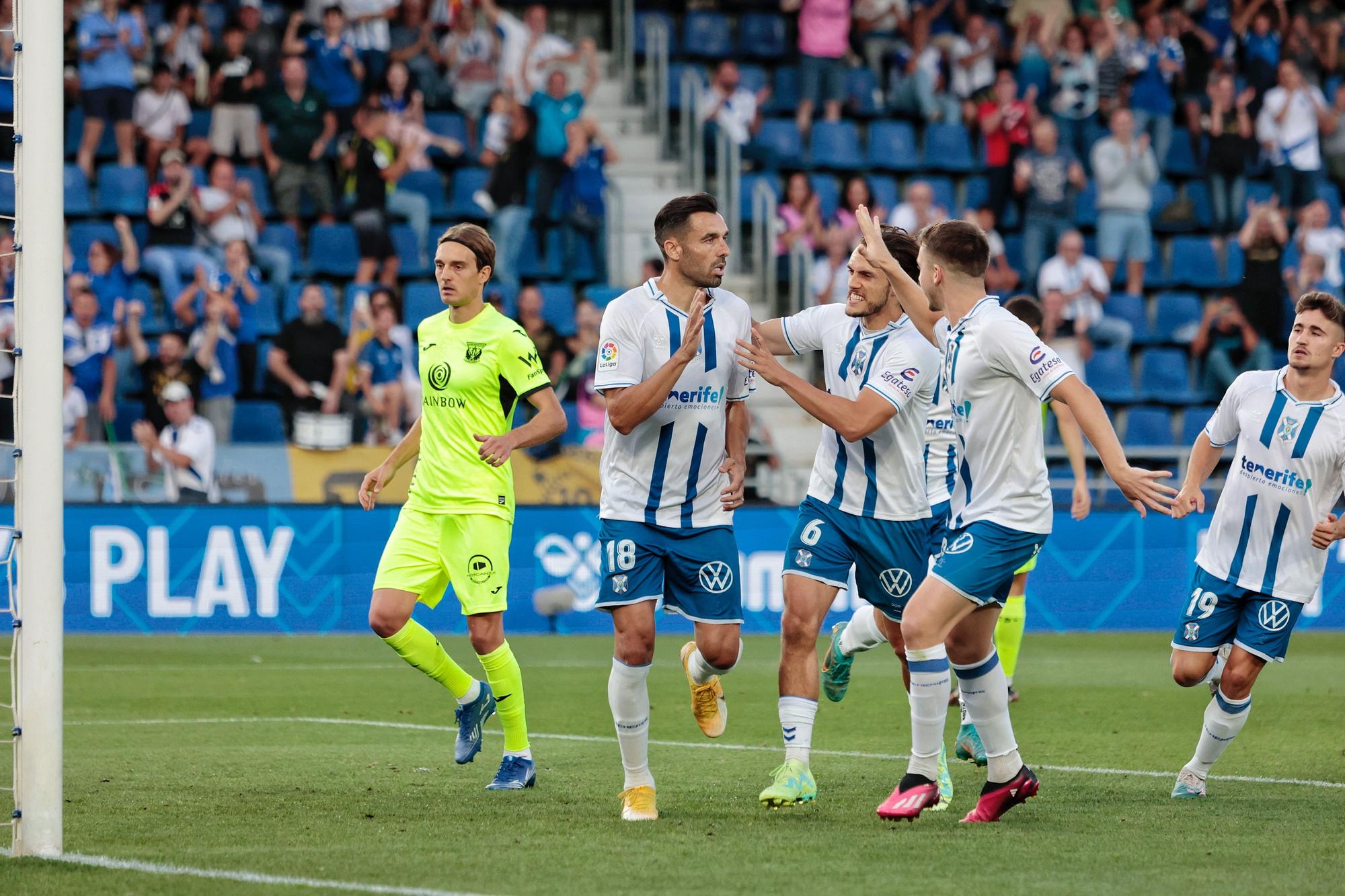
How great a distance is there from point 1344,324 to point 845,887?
350cm

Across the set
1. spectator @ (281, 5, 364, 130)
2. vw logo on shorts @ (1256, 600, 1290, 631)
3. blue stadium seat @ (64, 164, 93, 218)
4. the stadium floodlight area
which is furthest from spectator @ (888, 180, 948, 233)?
the stadium floodlight area

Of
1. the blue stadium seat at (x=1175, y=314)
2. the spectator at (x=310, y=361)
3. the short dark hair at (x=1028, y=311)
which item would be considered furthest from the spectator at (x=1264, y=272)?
the short dark hair at (x=1028, y=311)

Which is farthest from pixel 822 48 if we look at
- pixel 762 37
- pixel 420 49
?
pixel 420 49

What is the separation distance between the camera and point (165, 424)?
15.8 metres

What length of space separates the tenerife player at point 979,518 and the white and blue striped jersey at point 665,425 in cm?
84

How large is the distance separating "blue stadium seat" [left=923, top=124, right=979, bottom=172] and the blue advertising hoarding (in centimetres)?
629

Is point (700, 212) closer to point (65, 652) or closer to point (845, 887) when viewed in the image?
point (845, 887)

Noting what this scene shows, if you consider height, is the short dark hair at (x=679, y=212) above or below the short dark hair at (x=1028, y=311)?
above

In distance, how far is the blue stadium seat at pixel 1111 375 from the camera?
19156 mm

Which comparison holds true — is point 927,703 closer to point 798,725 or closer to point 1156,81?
point 798,725

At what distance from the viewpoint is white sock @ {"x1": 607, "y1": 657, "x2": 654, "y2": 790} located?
6.59m

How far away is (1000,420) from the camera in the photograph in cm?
649

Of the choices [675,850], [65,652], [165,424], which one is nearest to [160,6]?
[165,424]

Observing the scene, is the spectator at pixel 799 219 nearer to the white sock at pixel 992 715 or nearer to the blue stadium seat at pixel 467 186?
the blue stadium seat at pixel 467 186
